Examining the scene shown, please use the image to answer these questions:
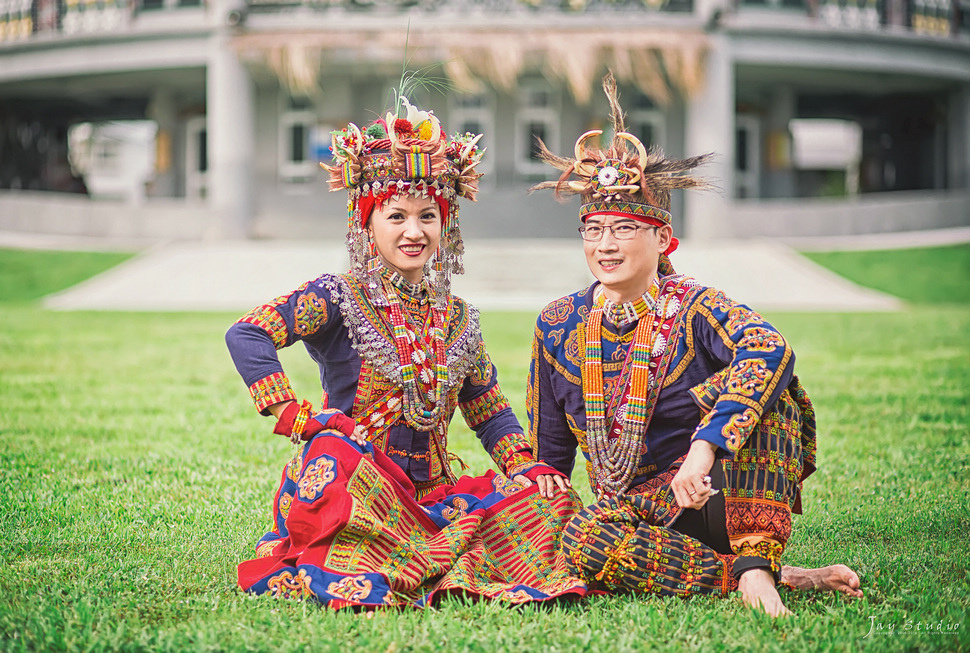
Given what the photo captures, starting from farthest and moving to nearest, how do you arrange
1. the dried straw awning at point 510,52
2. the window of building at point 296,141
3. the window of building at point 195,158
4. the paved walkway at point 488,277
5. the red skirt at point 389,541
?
the window of building at point 195,158
the window of building at point 296,141
the dried straw awning at point 510,52
the paved walkway at point 488,277
the red skirt at point 389,541

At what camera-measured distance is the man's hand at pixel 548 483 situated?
3.71 metres

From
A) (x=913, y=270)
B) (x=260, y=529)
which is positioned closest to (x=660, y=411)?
(x=260, y=529)

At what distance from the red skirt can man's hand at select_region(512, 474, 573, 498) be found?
3cm

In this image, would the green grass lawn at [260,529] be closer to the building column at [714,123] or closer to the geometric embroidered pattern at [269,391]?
the geometric embroidered pattern at [269,391]

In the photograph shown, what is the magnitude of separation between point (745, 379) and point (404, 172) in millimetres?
1412

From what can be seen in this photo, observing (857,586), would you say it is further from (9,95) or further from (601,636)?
(9,95)

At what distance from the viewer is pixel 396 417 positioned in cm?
377

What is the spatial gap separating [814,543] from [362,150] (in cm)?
233

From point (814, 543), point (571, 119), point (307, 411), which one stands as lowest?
point (814, 543)

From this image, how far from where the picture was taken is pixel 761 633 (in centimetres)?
297

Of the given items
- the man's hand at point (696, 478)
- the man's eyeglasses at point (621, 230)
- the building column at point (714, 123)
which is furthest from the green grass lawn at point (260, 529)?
the building column at point (714, 123)

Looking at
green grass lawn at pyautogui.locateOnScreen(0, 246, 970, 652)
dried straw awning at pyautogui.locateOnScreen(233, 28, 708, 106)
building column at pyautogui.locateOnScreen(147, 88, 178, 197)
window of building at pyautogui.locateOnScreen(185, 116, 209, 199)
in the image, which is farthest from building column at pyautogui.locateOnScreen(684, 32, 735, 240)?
green grass lawn at pyautogui.locateOnScreen(0, 246, 970, 652)

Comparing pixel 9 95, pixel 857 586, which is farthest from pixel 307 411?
pixel 9 95

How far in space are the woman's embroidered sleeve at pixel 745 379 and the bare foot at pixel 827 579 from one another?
0.52m
